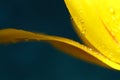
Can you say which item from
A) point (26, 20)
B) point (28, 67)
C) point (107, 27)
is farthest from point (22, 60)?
point (107, 27)

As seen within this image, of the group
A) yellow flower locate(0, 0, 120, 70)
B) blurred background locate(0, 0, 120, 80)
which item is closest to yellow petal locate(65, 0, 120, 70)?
yellow flower locate(0, 0, 120, 70)

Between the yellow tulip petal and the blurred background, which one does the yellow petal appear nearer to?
the yellow tulip petal

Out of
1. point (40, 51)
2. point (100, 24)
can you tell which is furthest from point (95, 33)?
point (40, 51)

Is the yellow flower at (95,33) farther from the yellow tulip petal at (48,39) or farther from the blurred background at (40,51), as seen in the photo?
the blurred background at (40,51)

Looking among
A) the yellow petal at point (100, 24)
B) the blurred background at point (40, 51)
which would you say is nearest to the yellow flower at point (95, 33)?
the yellow petal at point (100, 24)

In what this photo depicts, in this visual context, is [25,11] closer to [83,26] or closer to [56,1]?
[56,1]

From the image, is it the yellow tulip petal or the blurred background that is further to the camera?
the blurred background
